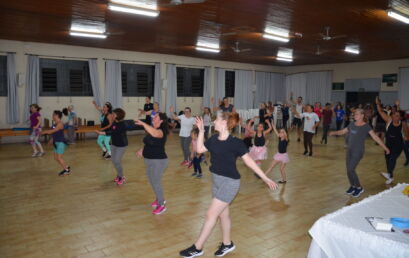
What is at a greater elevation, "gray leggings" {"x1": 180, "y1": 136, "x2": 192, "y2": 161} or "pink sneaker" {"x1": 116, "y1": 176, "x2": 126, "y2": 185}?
"gray leggings" {"x1": 180, "y1": 136, "x2": 192, "y2": 161}

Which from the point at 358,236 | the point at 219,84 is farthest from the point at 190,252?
the point at 219,84

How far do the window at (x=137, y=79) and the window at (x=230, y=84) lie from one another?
16.0 ft

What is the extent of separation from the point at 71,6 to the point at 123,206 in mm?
4189

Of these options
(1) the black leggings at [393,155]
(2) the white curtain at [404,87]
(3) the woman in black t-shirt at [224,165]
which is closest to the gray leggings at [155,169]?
(3) the woman in black t-shirt at [224,165]

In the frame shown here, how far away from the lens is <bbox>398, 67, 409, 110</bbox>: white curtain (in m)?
15.7

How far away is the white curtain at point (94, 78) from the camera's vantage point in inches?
505

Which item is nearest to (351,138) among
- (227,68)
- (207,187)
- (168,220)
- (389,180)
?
(389,180)

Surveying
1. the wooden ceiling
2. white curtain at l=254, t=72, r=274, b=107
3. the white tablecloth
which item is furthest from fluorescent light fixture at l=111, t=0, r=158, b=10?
white curtain at l=254, t=72, r=274, b=107

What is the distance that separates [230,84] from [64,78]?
901cm

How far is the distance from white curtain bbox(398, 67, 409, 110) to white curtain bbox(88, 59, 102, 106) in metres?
14.2

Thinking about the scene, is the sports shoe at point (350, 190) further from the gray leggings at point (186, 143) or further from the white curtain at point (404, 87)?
the white curtain at point (404, 87)

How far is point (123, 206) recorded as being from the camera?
520 cm

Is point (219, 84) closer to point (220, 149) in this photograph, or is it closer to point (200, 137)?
point (200, 137)

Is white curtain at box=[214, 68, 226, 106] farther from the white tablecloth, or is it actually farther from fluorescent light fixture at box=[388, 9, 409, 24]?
the white tablecloth
